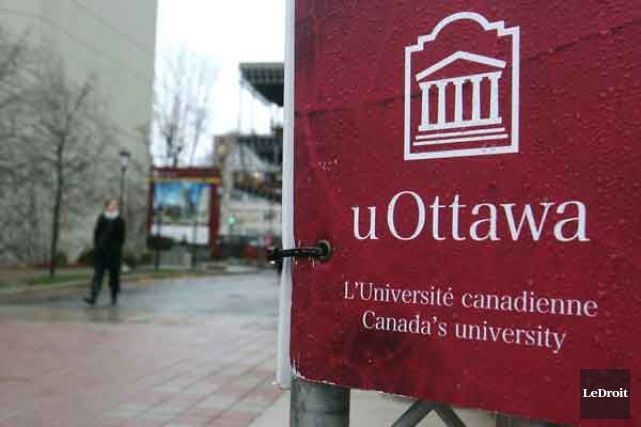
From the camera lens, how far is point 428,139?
1.42 meters

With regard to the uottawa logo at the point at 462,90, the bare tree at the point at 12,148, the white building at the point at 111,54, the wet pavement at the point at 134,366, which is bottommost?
the wet pavement at the point at 134,366

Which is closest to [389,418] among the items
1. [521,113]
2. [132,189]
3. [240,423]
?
[240,423]

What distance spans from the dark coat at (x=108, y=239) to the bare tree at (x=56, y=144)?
27.3 ft

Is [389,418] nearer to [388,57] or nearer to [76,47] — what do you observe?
[388,57]

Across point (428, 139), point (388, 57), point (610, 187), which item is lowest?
point (610, 187)

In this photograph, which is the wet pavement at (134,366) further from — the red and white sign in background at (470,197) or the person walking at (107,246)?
the red and white sign in background at (470,197)

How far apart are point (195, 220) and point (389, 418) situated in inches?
1198

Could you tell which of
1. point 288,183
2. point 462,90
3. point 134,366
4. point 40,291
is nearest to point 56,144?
point 40,291

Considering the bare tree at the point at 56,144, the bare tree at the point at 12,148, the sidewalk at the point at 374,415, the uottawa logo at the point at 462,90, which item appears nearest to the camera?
the uottawa logo at the point at 462,90

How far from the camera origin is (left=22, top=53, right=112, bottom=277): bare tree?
67.1 feet

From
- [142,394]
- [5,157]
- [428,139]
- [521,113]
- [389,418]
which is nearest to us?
[521,113]

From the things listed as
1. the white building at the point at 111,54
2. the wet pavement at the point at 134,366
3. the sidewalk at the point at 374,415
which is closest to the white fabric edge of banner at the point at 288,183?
the sidewalk at the point at 374,415

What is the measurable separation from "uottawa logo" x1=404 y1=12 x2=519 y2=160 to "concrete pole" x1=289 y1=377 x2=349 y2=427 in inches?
24.0

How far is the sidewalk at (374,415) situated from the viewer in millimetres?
3985
